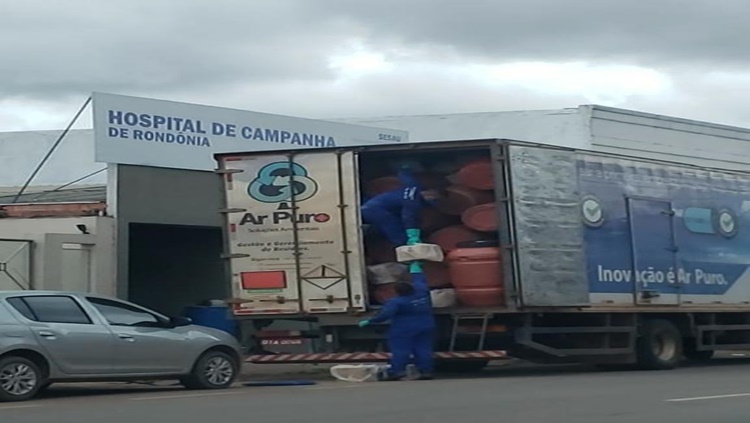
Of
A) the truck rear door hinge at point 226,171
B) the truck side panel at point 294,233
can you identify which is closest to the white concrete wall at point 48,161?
the truck rear door hinge at point 226,171

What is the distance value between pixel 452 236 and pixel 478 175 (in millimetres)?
935

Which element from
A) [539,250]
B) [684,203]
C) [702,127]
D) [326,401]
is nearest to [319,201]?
[539,250]

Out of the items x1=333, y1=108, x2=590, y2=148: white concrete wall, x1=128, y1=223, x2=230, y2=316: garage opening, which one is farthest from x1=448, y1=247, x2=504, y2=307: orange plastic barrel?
x1=333, y1=108, x2=590, y2=148: white concrete wall

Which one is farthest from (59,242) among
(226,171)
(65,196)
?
(226,171)

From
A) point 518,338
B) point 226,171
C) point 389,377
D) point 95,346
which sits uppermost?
point 226,171

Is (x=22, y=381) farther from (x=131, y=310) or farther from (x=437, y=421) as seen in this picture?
(x=437, y=421)

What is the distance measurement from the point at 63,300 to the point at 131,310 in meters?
0.94

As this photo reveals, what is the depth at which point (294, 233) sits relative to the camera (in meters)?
17.8

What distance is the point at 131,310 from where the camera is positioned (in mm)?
16062

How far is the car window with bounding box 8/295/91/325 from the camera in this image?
49.3ft

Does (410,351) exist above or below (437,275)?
below

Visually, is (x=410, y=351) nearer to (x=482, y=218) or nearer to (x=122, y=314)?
(x=482, y=218)

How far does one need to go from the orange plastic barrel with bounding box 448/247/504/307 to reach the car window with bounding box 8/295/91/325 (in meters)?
4.97

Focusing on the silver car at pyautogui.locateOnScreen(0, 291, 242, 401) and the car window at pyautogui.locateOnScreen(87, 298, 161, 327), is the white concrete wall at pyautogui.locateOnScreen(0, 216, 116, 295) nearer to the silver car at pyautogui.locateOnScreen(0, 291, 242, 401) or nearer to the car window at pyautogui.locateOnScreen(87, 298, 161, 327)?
the silver car at pyautogui.locateOnScreen(0, 291, 242, 401)
